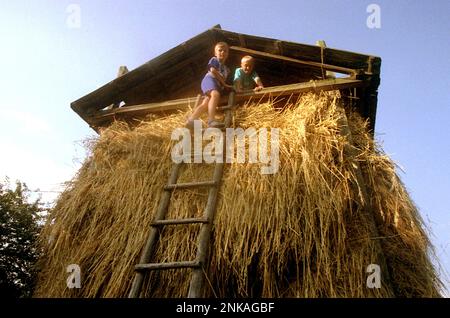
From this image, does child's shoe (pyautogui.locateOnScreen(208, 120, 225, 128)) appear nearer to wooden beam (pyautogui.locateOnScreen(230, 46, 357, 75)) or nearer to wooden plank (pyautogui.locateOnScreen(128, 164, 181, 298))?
wooden plank (pyautogui.locateOnScreen(128, 164, 181, 298))

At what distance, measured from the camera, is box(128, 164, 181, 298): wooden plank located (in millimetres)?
3510

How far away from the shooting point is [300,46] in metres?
5.39

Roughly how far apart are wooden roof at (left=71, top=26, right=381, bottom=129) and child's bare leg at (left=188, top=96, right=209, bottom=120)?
82 cm

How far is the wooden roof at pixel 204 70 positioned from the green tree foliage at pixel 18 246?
5.46 feet

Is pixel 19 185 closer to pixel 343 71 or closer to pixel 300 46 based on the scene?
pixel 300 46

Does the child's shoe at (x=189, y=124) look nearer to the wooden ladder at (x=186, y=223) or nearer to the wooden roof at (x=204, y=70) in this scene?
the wooden ladder at (x=186, y=223)

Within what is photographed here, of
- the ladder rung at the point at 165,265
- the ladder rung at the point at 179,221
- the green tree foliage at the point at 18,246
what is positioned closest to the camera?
the ladder rung at the point at 165,265

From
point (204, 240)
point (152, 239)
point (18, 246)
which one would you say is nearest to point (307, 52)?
point (204, 240)

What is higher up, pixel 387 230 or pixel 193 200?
pixel 193 200

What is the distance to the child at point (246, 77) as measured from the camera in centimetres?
559

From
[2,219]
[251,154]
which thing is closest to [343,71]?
[251,154]

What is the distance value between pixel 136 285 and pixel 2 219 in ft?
8.98

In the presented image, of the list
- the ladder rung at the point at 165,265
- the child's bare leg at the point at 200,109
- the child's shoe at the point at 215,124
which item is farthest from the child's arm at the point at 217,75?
the ladder rung at the point at 165,265
